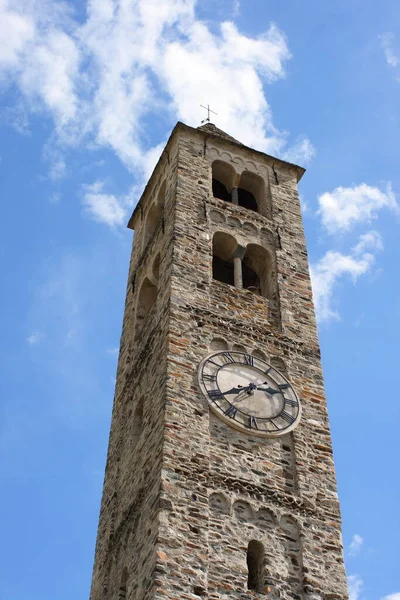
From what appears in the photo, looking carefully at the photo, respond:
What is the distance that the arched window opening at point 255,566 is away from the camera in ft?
53.6

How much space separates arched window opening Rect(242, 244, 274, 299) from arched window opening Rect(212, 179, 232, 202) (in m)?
2.89

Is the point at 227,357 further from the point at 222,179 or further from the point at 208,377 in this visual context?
the point at 222,179

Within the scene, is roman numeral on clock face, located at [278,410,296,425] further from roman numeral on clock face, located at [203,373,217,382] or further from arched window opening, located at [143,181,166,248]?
arched window opening, located at [143,181,166,248]

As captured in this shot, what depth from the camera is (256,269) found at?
24.7 meters

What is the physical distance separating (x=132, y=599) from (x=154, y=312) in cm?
767

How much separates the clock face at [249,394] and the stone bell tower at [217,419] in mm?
29

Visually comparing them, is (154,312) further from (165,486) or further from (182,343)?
(165,486)

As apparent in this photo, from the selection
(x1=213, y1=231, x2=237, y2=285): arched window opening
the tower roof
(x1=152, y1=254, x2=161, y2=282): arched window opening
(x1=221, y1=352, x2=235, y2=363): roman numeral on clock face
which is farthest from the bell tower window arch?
the tower roof

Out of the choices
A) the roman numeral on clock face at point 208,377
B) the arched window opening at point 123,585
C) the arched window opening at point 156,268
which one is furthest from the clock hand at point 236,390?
the arched window opening at point 156,268

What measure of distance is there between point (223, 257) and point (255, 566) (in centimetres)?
990

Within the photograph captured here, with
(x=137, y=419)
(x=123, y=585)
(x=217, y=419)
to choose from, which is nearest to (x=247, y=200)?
(x=137, y=419)

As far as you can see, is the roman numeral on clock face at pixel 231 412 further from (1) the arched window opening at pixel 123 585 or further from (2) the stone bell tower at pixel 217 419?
(1) the arched window opening at pixel 123 585

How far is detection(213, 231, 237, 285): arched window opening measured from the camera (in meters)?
24.3

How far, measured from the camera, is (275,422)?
19.2m
